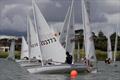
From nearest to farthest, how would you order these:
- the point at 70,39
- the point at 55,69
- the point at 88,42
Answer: the point at 55,69 < the point at 88,42 < the point at 70,39

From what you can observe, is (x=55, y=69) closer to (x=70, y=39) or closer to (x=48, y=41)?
(x=48, y=41)

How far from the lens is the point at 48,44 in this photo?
43250 mm

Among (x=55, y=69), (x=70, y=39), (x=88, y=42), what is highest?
(x=70, y=39)

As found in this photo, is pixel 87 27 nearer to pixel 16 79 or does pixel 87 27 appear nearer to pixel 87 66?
pixel 87 66

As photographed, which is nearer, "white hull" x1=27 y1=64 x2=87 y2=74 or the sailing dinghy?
"white hull" x1=27 y1=64 x2=87 y2=74

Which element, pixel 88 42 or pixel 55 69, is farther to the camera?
pixel 88 42

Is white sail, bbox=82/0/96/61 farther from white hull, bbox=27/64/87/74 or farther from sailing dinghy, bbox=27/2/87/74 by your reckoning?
white hull, bbox=27/64/87/74

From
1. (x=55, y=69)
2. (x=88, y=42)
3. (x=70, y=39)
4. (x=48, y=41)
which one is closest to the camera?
(x=55, y=69)

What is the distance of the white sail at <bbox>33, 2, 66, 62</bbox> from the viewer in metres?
43.2

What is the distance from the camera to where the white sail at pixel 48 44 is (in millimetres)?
43219

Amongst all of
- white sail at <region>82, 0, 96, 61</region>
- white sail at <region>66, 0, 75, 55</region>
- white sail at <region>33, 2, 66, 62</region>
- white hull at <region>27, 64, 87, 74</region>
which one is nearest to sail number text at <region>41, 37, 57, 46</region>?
white sail at <region>33, 2, 66, 62</region>

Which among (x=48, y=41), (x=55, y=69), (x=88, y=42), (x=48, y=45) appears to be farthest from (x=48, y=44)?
(x=88, y=42)

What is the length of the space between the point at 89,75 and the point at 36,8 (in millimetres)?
7984

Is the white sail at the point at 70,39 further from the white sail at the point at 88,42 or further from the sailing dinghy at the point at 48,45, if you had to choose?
the sailing dinghy at the point at 48,45
